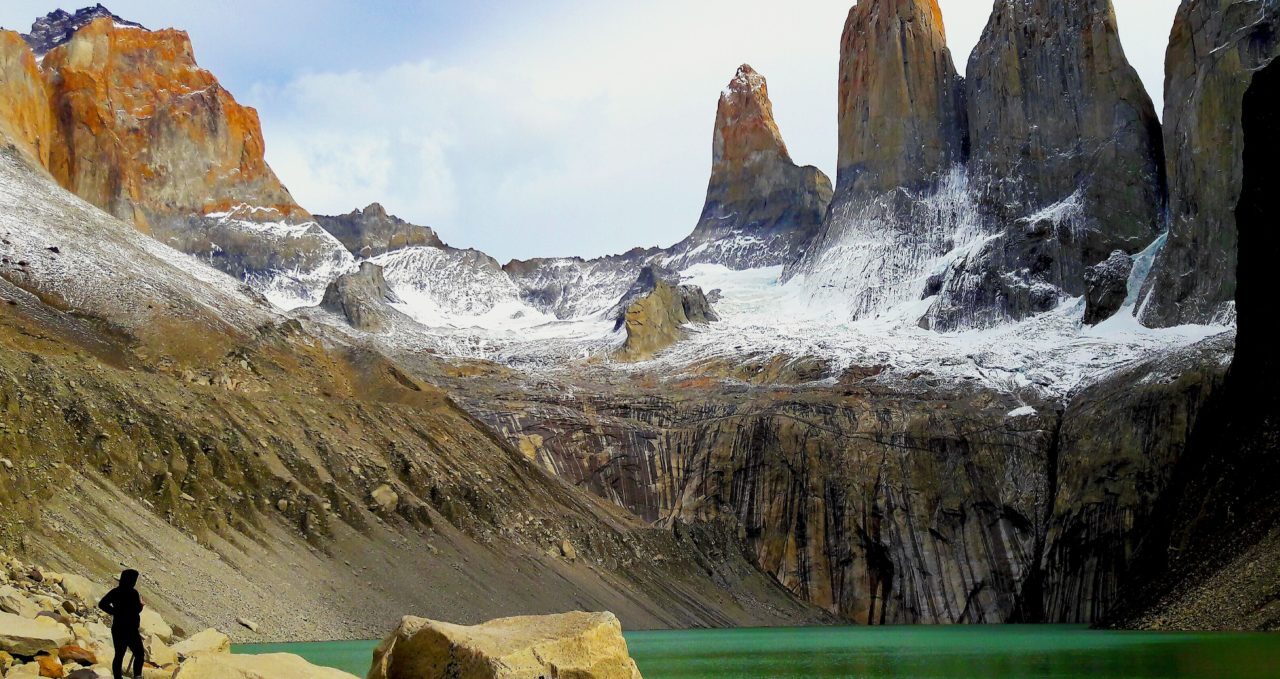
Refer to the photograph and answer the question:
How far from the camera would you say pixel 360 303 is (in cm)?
14012

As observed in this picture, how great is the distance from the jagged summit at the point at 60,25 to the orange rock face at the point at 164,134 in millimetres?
3249

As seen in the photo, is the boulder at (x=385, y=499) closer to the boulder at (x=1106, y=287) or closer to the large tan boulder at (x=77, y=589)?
the large tan boulder at (x=77, y=589)

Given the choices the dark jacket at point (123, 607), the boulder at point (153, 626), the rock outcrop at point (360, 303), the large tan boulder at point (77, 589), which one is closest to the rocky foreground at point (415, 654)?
the dark jacket at point (123, 607)

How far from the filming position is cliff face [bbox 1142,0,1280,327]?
87.5 m

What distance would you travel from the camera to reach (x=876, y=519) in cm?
8650

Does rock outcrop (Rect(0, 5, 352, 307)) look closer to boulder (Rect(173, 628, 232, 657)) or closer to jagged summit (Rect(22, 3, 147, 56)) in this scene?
jagged summit (Rect(22, 3, 147, 56))

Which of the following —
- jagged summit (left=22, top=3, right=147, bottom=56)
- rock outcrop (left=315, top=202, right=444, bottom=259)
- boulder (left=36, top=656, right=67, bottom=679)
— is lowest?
boulder (left=36, top=656, right=67, bottom=679)

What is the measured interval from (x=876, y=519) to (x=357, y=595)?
44.0 meters

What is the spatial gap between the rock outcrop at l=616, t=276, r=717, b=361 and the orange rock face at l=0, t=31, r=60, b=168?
2124 inches

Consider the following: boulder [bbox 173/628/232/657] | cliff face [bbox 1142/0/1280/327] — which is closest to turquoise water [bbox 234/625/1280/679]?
boulder [bbox 173/628/232/657]

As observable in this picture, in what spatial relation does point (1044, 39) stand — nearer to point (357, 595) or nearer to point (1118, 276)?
point (1118, 276)

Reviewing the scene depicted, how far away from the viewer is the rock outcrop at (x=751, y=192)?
563 feet

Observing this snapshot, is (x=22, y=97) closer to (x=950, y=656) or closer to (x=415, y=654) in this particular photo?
(x=950, y=656)

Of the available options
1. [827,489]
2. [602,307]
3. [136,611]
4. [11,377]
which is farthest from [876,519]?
[602,307]
